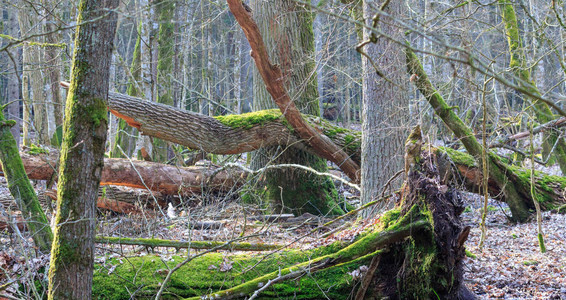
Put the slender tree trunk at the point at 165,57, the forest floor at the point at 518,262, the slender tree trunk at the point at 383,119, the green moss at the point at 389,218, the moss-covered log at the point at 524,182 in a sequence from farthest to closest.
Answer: the slender tree trunk at the point at 165,57 → the moss-covered log at the point at 524,182 → the slender tree trunk at the point at 383,119 → the forest floor at the point at 518,262 → the green moss at the point at 389,218

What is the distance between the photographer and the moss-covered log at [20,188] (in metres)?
4.18

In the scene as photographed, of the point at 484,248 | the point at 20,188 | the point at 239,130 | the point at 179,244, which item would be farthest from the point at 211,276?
the point at 484,248

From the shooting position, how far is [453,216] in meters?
4.38

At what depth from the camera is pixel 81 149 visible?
10.3ft

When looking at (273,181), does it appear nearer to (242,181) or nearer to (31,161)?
(242,181)

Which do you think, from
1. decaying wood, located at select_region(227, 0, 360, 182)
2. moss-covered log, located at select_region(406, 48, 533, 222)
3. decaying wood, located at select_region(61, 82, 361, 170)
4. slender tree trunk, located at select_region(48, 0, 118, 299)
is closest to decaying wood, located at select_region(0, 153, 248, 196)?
decaying wood, located at select_region(61, 82, 361, 170)

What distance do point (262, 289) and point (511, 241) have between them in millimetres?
4748

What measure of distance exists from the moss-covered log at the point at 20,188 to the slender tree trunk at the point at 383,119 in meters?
4.32

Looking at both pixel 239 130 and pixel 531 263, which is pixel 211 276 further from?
pixel 531 263

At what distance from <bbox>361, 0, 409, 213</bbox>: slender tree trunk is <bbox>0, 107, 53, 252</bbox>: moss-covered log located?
4324 millimetres

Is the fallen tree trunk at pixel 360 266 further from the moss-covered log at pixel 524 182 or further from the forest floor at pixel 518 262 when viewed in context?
the moss-covered log at pixel 524 182

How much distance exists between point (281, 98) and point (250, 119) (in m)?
0.84

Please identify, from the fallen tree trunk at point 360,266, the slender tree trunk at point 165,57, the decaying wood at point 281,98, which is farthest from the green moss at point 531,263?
the slender tree trunk at point 165,57

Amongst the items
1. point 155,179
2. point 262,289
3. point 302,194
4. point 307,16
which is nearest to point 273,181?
point 302,194
